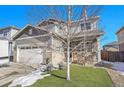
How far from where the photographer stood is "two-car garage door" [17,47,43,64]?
583 inches

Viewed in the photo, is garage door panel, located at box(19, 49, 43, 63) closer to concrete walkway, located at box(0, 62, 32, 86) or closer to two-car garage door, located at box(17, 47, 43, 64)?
two-car garage door, located at box(17, 47, 43, 64)

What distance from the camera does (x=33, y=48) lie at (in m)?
15.3

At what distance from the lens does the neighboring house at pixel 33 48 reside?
14172 millimetres

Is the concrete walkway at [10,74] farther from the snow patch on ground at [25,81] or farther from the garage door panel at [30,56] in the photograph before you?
the garage door panel at [30,56]

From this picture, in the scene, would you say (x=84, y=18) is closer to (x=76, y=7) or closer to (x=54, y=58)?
(x=76, y=7)

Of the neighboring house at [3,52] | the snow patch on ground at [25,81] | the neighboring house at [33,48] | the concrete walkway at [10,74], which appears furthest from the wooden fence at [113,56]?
the snow patch on ground at [25,81]

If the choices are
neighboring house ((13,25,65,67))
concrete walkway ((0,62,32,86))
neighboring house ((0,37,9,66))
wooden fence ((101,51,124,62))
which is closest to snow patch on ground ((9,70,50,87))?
concrete walkway ((0,62,32,86))

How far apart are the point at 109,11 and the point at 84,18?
2.93 meters

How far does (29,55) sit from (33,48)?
0.84 meters

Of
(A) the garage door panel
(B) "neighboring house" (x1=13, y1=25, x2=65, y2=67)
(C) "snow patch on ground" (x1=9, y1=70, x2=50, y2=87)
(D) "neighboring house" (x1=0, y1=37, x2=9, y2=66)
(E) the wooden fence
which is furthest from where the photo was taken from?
(E) the wooden fence

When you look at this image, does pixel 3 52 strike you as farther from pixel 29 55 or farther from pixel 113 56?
pixel 113 56

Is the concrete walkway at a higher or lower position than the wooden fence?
lower

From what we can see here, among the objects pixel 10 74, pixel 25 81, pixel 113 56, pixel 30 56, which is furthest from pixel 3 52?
pixel 113 56
